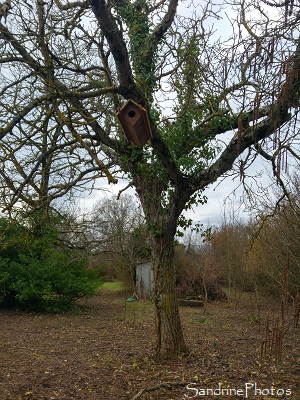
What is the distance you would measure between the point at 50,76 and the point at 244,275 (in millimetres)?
11267

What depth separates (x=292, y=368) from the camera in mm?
5691

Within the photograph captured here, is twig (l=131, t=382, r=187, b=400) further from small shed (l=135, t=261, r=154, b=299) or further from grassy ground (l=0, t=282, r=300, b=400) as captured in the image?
small shed (l=135, t=261, r=154, b=299)

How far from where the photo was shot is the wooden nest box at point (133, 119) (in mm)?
4617

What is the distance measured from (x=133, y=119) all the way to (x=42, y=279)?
866cm

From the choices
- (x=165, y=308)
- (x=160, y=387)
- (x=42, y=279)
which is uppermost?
(x=42, y=279)

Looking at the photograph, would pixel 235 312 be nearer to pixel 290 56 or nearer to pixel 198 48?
pixel 198 48

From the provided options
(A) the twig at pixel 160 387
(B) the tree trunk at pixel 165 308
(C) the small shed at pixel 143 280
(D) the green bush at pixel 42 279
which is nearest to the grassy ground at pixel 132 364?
(A) the twig at pixel 160 387

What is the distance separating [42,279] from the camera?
12086mm

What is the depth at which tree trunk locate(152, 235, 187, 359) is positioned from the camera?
589 centimetres

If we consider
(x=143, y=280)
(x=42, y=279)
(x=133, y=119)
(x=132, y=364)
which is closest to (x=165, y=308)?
A: (x=132, y=364)

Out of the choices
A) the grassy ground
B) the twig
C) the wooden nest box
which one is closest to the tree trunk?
the grassy ground

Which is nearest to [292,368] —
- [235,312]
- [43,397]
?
[43,397]

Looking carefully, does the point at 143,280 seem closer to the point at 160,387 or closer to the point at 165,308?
the point at 165,308

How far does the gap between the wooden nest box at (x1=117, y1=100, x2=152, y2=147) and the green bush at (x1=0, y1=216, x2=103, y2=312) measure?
736 cm
